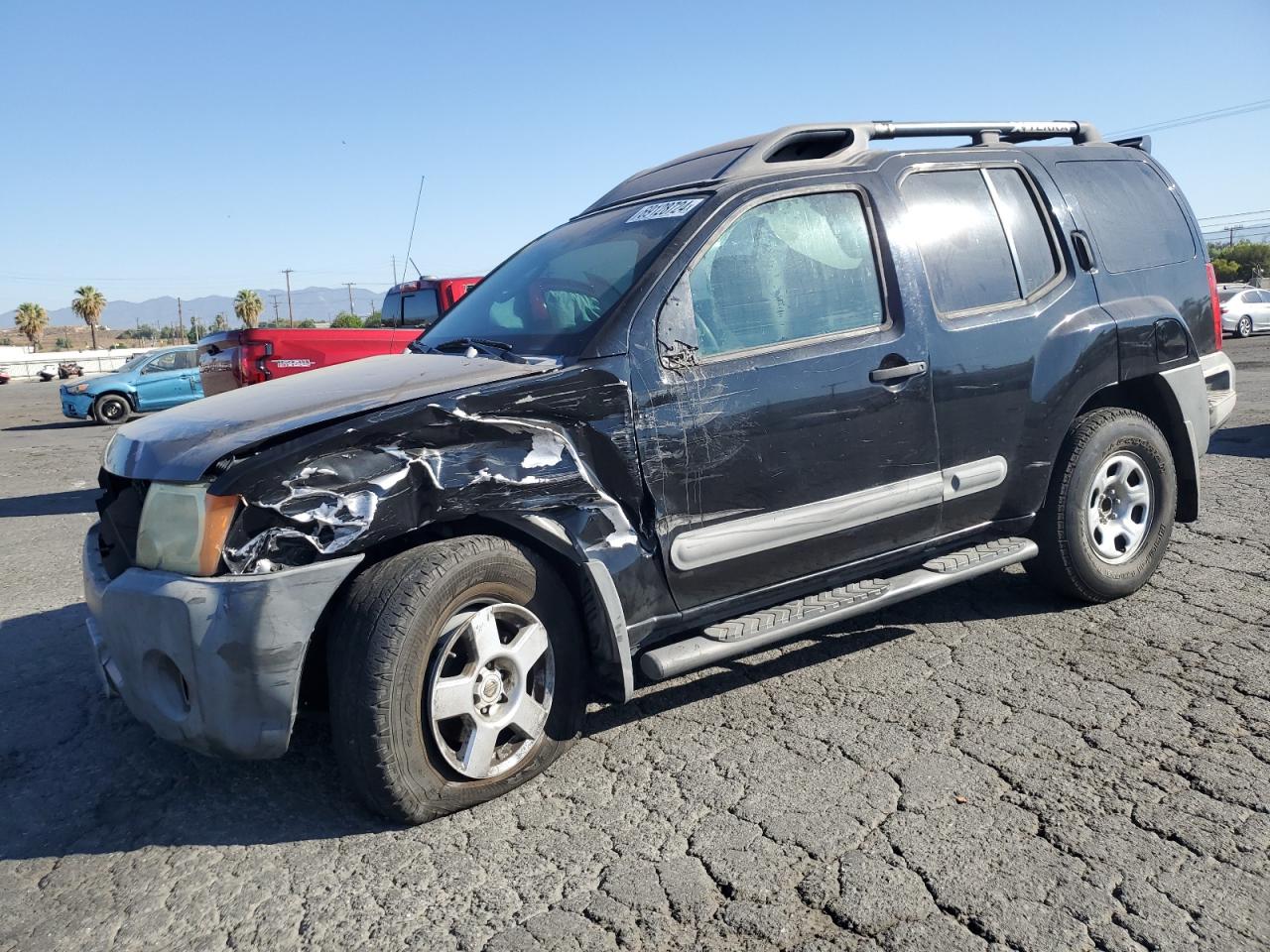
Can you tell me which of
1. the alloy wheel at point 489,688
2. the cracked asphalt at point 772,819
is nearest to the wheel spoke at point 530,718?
the alloy wheel at point 489,688

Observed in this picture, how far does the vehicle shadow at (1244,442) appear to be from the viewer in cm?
818

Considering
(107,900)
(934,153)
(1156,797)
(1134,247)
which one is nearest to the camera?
(107,900)

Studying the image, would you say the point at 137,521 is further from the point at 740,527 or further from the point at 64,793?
the point at 740,527

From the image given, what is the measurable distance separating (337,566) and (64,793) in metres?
1.41

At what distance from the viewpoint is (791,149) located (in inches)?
166

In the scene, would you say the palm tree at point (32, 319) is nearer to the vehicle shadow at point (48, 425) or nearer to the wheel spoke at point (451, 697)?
the vehicle shadow at point (48, 425)

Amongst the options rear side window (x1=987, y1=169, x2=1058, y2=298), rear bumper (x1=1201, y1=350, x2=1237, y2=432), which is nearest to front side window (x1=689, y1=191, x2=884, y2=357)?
rear side window (x1=987, y1=169, x2=1058, y2=298)

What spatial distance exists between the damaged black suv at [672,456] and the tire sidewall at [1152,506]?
0.01m

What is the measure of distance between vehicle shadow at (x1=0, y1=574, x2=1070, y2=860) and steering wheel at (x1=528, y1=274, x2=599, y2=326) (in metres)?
1.52

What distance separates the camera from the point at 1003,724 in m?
3.41

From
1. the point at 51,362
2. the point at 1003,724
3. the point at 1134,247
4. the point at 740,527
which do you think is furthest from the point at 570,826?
the point at 51,362

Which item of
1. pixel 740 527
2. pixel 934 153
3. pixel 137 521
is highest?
pixel 934 153

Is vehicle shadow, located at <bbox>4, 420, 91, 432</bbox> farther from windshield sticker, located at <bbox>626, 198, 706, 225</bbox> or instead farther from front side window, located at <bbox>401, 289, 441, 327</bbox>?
windshield sticker, located at <bbox>626, 198, 706, 225</bbox>

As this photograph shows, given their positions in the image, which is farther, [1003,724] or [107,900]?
[1003,724]
